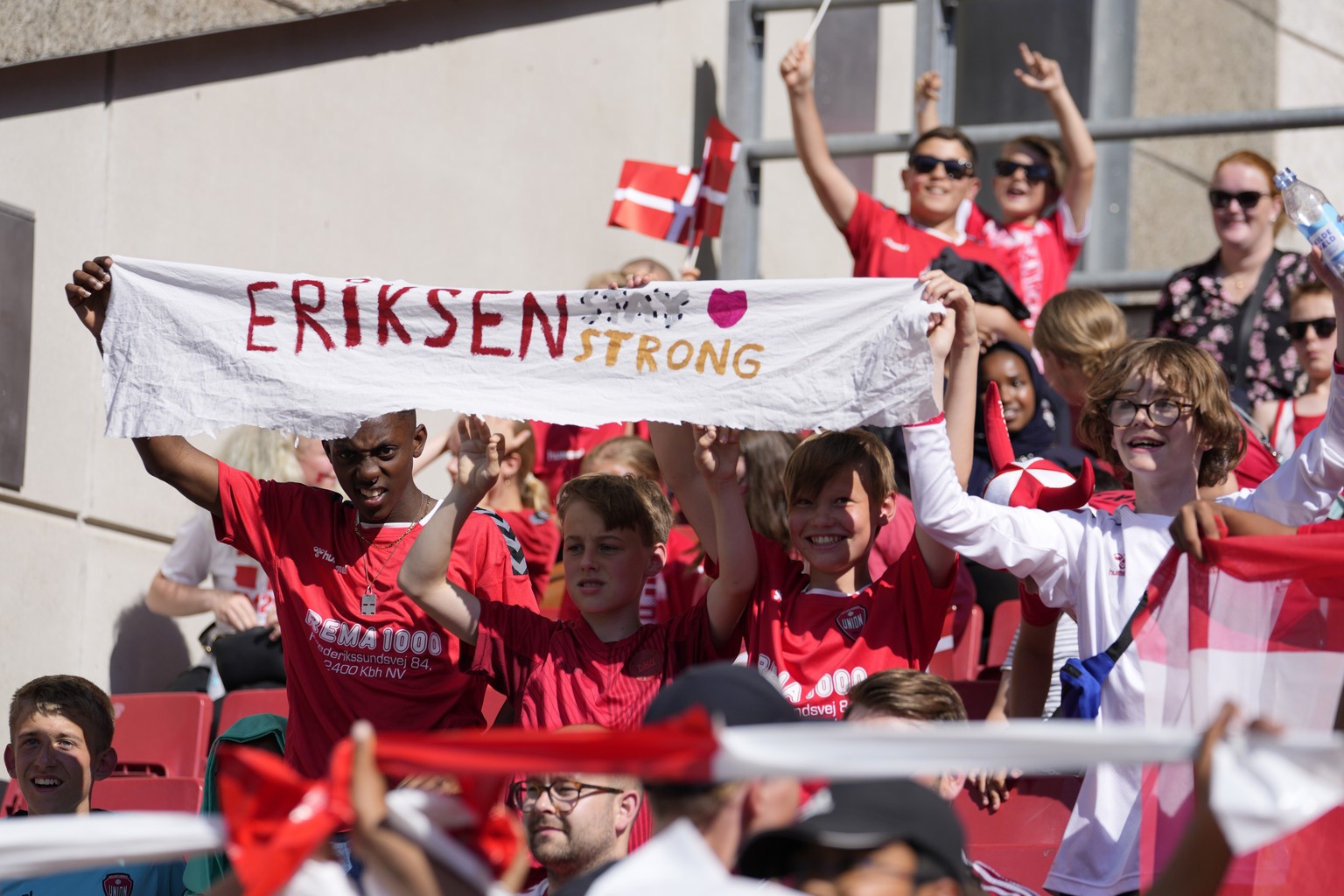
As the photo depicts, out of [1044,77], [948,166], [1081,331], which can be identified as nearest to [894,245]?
[948,166]

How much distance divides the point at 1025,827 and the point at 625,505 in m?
1.35

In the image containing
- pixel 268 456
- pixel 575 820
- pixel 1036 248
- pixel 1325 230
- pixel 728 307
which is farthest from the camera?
pixel 1036 248

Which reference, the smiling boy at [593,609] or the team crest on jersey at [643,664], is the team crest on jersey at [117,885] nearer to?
the smiling boy at [593,609]

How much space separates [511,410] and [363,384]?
0.40 metres

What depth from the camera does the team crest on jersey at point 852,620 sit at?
15.0ft

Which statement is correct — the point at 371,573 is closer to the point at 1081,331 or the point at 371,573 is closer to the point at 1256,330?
the point at 1081,331

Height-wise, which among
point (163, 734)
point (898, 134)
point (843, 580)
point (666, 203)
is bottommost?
point (163, 734)

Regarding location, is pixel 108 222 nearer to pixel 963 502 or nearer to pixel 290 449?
pixel 290 449

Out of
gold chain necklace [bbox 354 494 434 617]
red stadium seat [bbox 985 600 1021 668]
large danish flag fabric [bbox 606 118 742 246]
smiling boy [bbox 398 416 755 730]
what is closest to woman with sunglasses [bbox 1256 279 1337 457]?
red stadium seat [bbox 985 600 1021 668]

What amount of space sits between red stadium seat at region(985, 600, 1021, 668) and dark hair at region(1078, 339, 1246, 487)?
1.67 m

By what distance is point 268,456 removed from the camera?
6.78 m

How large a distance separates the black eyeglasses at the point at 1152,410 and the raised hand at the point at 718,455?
0.92 metres

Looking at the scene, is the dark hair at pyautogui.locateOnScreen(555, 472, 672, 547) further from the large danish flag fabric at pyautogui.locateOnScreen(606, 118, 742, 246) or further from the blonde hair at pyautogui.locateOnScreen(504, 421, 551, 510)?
the large danish flag fabric at pyautogui.locateOnScreen(606, 118, 742, 246)

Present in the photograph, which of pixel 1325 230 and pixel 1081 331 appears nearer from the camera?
pixel 1325 230
